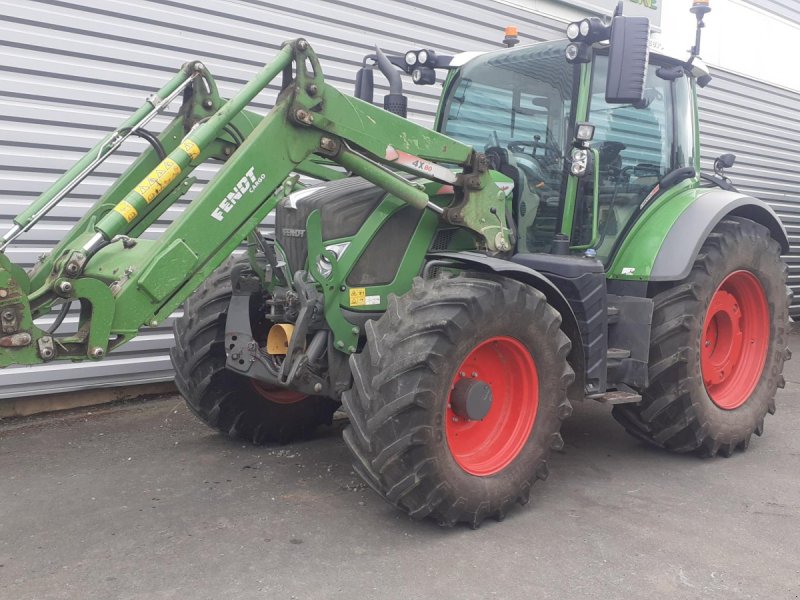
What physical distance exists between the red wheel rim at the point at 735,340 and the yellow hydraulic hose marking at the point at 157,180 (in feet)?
11.1

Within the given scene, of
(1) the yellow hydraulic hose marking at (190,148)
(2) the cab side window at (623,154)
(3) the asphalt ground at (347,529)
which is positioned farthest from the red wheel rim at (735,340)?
(1) the yellow hydraulic hose marking at (190,148)

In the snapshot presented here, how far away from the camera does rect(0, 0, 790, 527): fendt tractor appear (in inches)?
135

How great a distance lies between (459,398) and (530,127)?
1.80 m

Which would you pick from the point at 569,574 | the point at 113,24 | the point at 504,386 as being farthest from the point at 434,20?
the point at 569,574

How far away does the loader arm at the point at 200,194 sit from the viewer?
10.4 ft

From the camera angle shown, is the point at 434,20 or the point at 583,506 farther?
the point at 434,20

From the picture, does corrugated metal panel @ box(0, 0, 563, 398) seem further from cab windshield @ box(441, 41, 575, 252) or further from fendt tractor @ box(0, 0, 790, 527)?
cab windshield @ box(441, 41, 575, 252)

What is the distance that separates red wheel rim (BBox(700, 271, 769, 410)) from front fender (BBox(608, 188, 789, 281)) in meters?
0.48

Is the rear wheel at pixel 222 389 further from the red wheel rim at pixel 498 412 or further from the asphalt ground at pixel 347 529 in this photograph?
the red wheel rim at pixel 498 412

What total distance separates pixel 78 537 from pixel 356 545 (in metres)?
1.26

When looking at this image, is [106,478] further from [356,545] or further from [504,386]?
[504,386]

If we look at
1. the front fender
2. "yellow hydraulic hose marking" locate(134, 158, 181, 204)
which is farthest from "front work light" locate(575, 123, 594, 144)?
"yellow hydraulic hose marking" locate(134, 158, 181, 204)

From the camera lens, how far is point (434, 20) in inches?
289

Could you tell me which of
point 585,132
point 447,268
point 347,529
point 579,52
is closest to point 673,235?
point 585,132
